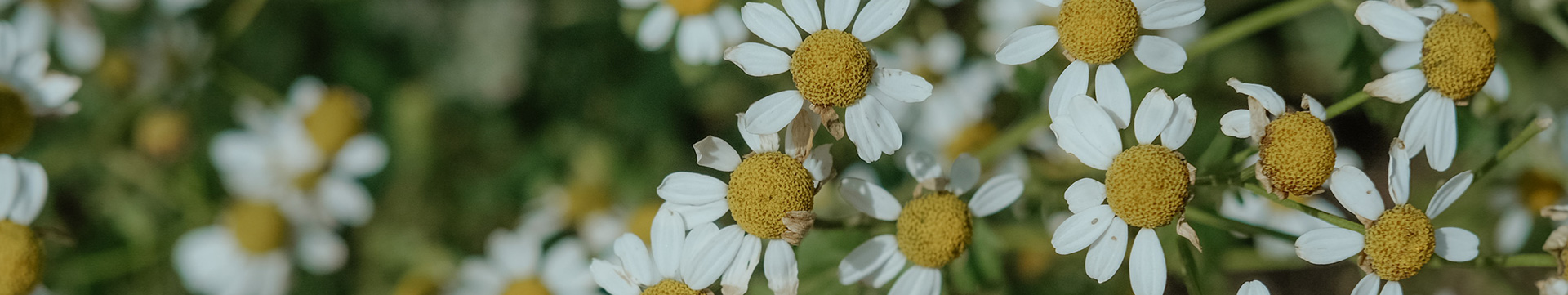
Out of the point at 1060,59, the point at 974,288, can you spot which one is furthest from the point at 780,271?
the point at 1060,59

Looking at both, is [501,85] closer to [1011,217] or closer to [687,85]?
[687,85]

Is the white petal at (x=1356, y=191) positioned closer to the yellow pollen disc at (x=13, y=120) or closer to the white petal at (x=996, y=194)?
the white petal at (x=996, y=194)

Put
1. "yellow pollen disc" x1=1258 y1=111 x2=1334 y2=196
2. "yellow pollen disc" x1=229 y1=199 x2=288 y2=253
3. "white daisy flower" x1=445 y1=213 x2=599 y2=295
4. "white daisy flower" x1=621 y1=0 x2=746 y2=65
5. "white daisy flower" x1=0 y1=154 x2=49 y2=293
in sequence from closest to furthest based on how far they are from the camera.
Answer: "yellow pollen disc" x1=1258 y1=111 x2=1334 y2=196, "white daisy flower" x1=0 y1=154 x2=49 y2=293, "white daisy flower" x1=621 y1=0 x2=746 y2=65, "white daisy flower" x1=445 y1=213 x2=599 y2=295, "yellow pollen disc" x1=229 y1=199 x2=288 y2=253

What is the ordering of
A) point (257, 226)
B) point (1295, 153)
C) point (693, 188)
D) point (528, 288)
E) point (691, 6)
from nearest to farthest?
point (1295, 153)
point (693, 188)
point (691, 6)
point (528, 288)
point (257, 226)

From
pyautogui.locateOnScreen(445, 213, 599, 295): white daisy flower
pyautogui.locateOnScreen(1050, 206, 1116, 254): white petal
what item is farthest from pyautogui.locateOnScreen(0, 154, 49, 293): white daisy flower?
pyautogui.locateOnScreen(1050, 206, 1116, 254): white petal

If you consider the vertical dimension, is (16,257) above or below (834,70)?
below

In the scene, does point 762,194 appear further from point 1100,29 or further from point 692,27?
point 692,27

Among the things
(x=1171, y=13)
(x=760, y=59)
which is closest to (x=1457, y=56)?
(x=1171, y=13)

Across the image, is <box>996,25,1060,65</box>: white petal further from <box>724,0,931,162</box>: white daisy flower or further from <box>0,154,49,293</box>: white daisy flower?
<box>0,154,49,293</box>: white daisy flower
